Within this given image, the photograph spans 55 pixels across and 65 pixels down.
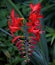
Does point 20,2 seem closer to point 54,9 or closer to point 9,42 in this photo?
point 54,9

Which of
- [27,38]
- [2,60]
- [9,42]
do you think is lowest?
[2,60]

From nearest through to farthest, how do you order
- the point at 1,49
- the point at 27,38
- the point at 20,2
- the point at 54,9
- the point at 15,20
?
1. the point at 15,20
2. the point at 27,38
3. the point at 1,49
4. the point at 54,9
5. the point at 20,2

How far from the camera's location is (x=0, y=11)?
2.58 m

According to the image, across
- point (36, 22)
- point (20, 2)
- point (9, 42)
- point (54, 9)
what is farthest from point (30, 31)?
point (20, 2)

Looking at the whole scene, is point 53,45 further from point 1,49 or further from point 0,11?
point 0,11

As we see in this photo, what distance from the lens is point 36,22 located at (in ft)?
3.66

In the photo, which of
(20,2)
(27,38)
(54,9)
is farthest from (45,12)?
(27,38)

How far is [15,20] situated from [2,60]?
124 centimetres

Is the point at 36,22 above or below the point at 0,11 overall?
above

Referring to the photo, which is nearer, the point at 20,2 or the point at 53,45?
the point at 53,45

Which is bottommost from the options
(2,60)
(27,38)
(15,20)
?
(2,60)

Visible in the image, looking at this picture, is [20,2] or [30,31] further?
[20,2]

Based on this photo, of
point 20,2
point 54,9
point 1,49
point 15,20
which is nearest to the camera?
point 15,20

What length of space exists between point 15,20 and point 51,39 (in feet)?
4.08
